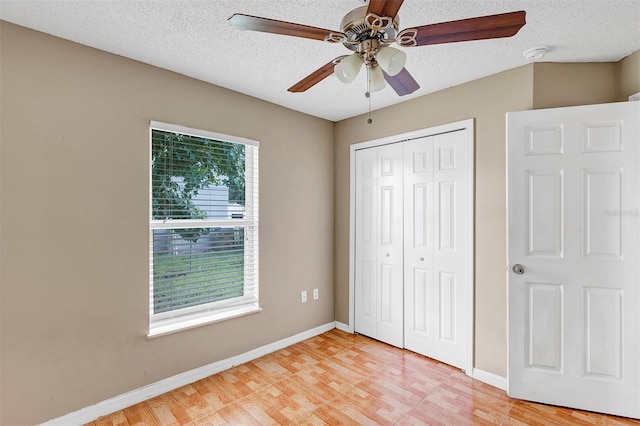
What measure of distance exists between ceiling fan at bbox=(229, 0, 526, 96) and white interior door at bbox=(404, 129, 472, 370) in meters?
1.47

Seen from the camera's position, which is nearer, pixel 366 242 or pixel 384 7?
pixel 384 7

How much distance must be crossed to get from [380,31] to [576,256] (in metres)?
1.98

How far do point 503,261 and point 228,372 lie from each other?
239cm

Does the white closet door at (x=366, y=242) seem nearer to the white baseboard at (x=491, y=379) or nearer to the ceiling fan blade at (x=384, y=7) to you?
the white baseboard at (x=491, y=379)

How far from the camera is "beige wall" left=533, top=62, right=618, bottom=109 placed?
221 cm

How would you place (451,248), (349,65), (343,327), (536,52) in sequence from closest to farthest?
(349,65) → (536,52) → (451,248) → (343,327)

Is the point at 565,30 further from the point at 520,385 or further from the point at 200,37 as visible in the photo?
the point at 520,385

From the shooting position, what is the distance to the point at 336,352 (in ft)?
9.75

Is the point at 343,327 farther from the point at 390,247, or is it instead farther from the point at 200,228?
the point at 200,228

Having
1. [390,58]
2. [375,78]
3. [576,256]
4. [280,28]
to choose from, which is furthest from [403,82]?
[576,256]

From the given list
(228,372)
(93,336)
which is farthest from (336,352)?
(93,336)

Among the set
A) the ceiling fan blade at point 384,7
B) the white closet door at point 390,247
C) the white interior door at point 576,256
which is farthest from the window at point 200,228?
the white interior door at point 576,256

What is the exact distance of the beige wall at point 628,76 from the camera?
6.70ft

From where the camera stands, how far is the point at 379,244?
10.6ft
